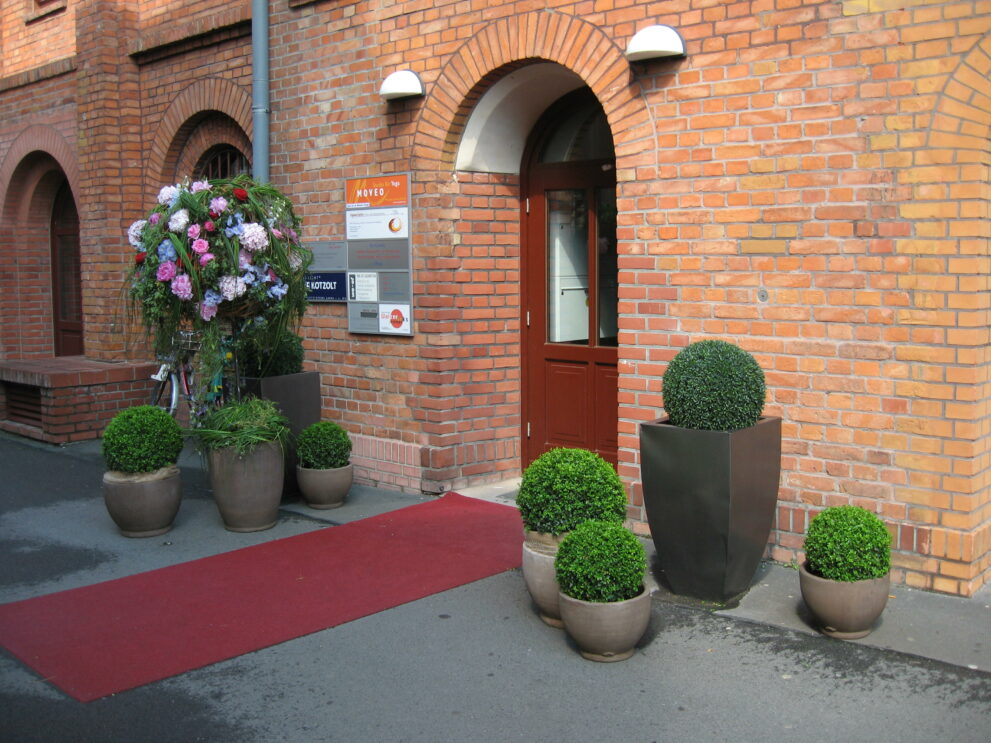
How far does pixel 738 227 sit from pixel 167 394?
723 cm

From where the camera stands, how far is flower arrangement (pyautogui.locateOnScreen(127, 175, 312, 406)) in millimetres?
6887

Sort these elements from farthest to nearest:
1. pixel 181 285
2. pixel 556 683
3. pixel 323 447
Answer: pixel 323 447, pixel 181 285, pixel 556 683

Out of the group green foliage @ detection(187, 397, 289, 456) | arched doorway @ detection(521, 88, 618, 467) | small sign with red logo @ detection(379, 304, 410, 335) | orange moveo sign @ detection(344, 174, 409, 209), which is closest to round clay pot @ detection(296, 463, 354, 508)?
green foliage @ detection(187, 397, 289, 456)

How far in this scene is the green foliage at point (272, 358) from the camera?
7.86 m

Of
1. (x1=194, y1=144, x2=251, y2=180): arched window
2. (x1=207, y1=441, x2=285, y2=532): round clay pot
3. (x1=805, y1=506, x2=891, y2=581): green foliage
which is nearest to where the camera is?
(x1=805, y1=506, x2=891, y2=581): green foliage

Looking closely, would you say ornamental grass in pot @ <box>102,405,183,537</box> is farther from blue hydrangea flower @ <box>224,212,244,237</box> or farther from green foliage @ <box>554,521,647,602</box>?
green foliage @ <box>554,521,647,602</box>

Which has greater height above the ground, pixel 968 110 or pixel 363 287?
pixel 968 110

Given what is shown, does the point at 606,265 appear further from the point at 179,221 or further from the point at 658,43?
the point at 179,221

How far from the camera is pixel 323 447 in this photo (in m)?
7.68

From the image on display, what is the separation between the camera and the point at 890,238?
5574mm

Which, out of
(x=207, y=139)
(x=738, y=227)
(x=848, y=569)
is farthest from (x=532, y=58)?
(x=207, y=139)

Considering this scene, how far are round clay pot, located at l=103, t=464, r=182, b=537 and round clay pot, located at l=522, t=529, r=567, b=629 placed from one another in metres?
2.96

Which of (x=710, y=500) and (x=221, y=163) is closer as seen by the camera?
(x=710, y=500)

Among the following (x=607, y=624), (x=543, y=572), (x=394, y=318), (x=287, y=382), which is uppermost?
(x=394, y=318)
